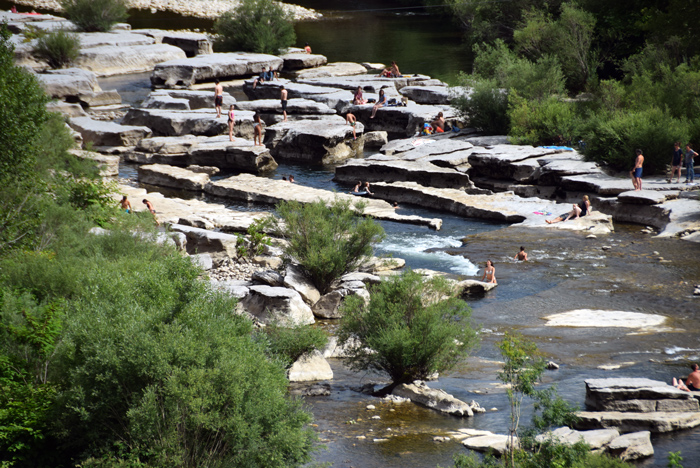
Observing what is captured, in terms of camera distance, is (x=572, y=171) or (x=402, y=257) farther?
(x=572, y=171)

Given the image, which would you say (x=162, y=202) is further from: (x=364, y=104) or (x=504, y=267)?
(x=364, y=104)

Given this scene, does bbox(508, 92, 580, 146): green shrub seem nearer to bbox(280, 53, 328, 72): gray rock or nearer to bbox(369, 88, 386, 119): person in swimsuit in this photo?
bbox(369, 88, 386, 119): person in swimsuit

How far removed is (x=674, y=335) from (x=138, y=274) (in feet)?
38.7

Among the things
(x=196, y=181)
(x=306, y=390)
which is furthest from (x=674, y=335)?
(x=196, y=181)

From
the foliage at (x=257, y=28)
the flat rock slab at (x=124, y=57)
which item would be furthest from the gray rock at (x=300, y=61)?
the flat rock slab at (x=124, y=57)

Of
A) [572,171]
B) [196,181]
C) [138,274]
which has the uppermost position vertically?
[138,274]

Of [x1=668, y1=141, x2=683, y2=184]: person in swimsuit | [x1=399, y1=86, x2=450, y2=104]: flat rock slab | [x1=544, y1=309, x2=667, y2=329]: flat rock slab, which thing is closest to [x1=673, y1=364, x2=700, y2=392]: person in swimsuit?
[x1=544, y1=309, x2=667, y2=329]: flat rock slab

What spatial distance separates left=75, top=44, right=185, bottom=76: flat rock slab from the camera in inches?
1833

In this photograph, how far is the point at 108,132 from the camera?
33156 millimetres

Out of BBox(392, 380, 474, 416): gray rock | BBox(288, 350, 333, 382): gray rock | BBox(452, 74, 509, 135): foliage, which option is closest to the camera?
BBox(392, 380, 474, 416): gray rock

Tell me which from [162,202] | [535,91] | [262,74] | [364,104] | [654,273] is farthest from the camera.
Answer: [262,74]

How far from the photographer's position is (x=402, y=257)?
2172cm

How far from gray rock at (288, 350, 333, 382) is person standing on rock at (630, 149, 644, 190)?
1633cm

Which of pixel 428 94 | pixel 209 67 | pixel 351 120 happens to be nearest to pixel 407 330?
pixel 351 120
